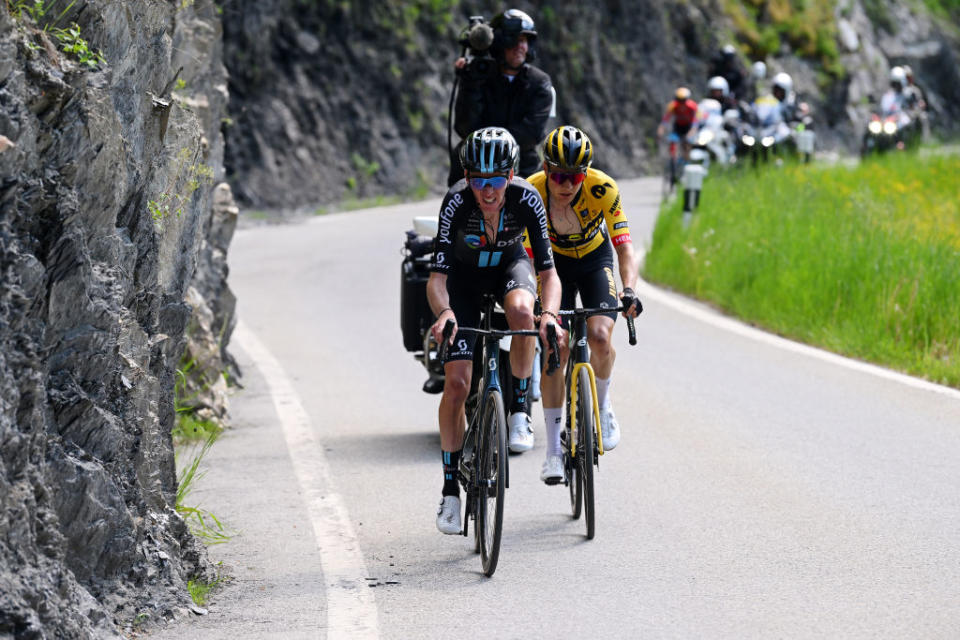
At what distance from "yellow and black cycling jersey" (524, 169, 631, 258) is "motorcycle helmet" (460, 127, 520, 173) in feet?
3.52

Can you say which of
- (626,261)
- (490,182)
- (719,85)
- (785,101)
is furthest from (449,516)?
(719,85)

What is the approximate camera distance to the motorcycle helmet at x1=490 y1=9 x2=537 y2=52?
10.0 meters

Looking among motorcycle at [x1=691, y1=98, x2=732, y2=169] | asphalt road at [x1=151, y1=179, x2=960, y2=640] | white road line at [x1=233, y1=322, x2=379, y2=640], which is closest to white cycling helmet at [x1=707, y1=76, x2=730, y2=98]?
motorcycle at [x1=691, y1=98, x2=732, y2=169]

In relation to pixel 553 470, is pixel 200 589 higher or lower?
lower

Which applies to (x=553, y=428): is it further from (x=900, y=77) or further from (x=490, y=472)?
(x=900, y=77)

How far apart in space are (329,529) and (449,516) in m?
0.77

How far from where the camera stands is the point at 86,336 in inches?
217

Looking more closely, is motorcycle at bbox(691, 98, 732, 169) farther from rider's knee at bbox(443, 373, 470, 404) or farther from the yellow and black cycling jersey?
rider's knee at bbox(443, 373, 470, 404)

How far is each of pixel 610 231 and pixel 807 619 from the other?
2.87 m

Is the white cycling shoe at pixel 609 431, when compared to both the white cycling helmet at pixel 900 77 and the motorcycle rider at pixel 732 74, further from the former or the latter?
the white cycling helmet at pixel 900 77

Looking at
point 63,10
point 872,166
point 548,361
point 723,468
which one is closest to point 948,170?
point 872,166

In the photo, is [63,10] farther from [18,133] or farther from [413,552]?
[413,552]

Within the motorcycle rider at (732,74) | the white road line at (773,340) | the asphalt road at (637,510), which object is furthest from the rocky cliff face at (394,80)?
the asphalt road at (637,510)

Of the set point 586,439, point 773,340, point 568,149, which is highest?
point 568,149
